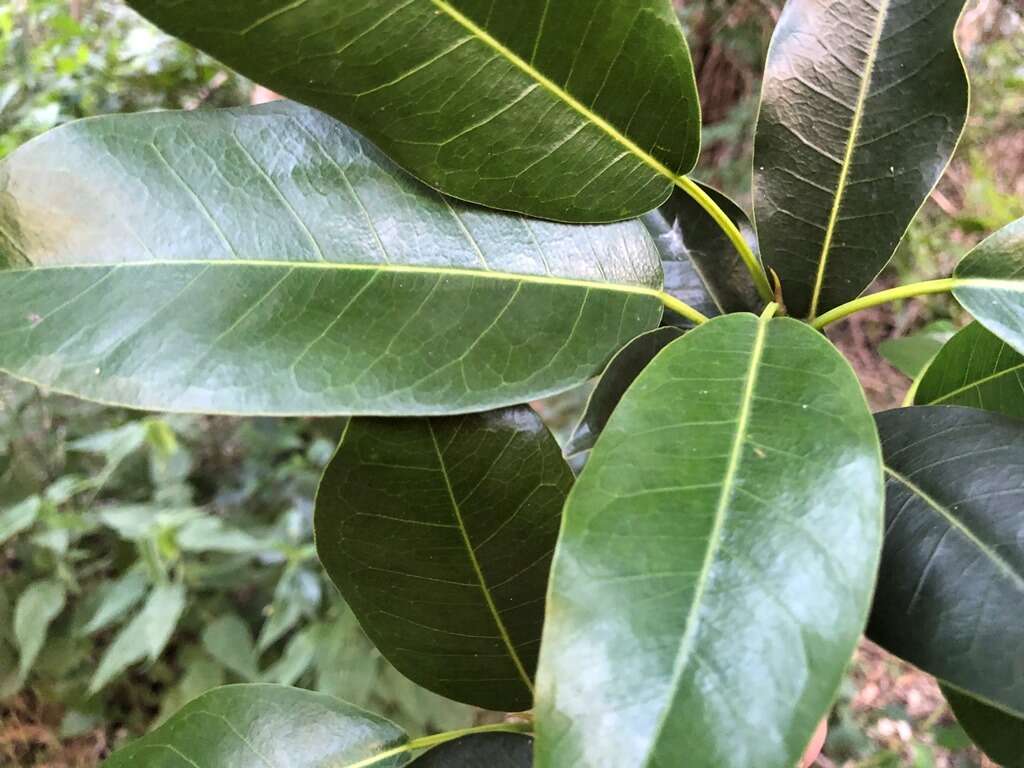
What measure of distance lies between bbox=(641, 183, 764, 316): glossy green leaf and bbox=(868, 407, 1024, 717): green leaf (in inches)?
6.4

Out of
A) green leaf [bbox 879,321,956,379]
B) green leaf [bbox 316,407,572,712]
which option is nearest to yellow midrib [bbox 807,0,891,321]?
green leaf [bbox 316,407,572,712]

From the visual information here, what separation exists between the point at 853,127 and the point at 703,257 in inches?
5.8

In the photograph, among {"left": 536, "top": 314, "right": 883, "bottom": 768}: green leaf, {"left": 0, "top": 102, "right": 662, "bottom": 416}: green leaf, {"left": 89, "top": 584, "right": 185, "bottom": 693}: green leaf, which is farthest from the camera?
{"left": 89, "top": 584, "right": 185, "bottom": 693}: green leaf

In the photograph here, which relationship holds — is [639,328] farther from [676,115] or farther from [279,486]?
[279,486]

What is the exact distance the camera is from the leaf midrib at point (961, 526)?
0.34 meters

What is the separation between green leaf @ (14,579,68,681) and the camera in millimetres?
1196

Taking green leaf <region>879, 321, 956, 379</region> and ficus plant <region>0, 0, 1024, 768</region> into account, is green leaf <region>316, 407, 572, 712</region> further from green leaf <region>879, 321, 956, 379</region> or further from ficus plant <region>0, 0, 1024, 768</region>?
green leaf <region>879, 321, 956, 379</region>

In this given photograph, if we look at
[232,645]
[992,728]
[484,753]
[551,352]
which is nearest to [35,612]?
[232,645]

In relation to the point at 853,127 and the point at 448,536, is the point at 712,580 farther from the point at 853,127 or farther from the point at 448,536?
the point at 853,127

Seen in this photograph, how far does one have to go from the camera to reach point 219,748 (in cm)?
47

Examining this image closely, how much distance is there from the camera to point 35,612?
4.04ft

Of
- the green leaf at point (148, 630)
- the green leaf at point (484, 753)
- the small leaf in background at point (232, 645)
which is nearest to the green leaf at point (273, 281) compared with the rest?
the green leaf at point (484, 753)

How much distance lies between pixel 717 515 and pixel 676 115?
0.23 meters

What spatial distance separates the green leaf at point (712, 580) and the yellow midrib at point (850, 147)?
153 millimetres
